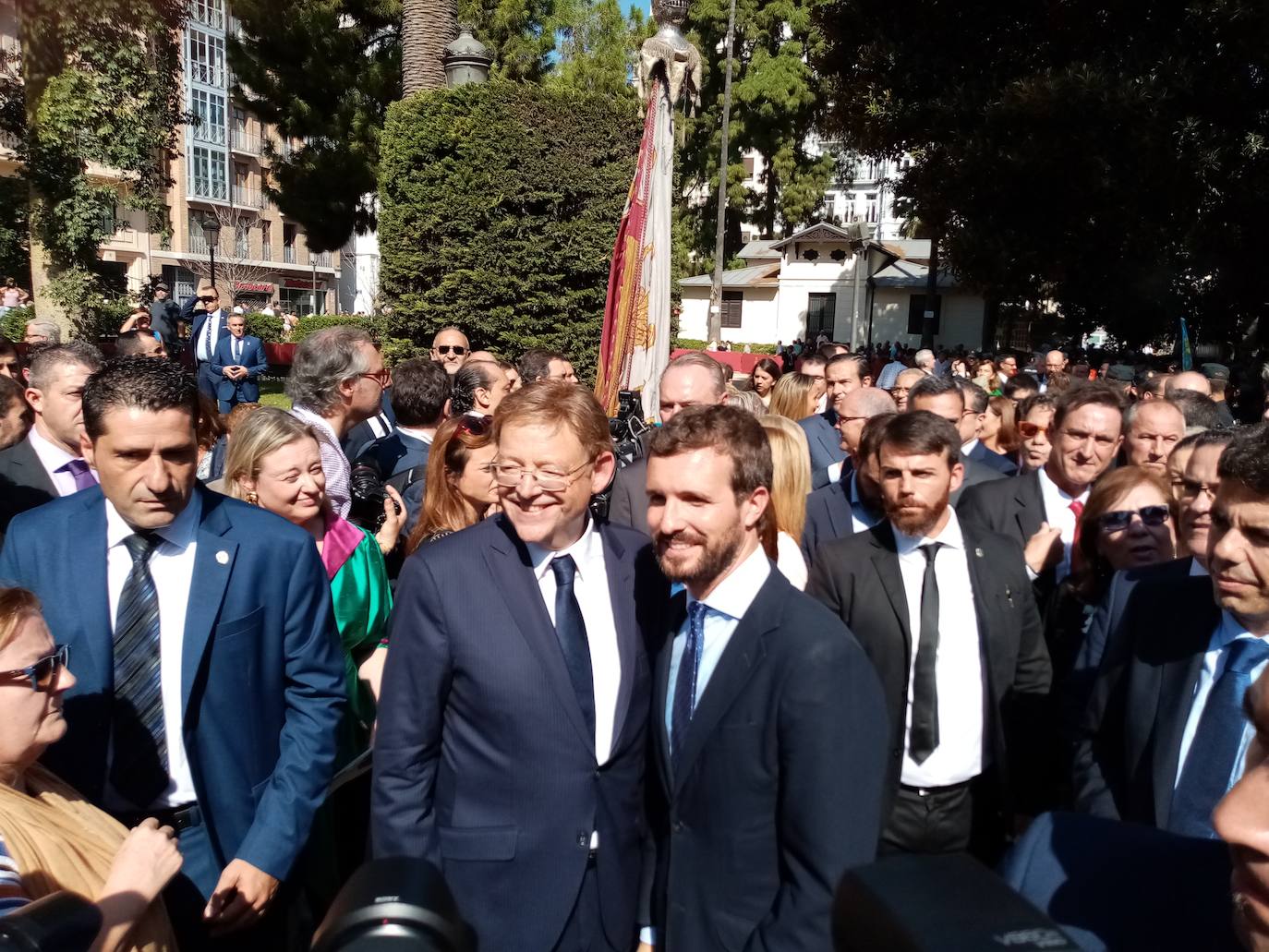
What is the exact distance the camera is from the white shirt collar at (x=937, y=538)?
340cm

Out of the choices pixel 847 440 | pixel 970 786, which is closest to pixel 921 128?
pixel 847 440

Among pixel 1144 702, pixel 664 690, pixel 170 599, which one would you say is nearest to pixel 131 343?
pixel 170 599

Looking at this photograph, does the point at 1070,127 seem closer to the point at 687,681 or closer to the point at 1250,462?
the point at 1250,462

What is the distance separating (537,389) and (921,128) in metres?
13.0

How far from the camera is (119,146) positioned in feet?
58.7

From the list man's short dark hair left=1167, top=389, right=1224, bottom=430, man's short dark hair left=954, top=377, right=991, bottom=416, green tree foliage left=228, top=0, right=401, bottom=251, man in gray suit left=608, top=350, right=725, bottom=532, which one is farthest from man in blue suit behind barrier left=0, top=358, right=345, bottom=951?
green tree foliage left=228, top=0, right=401, bottom=251

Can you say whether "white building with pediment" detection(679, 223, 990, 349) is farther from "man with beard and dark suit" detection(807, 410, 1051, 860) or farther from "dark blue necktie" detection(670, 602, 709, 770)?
"dark blue necktie" detection(670, 602, 709, 770)

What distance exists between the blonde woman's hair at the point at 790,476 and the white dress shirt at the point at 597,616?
134 cm

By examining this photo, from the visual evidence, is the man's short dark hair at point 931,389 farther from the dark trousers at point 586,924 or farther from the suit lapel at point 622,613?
the dark trousers at point 586,924

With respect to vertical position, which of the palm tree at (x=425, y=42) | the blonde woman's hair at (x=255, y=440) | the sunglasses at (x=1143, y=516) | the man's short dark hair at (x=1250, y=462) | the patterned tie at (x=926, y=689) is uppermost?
the palm tree at (x=425, y=42)

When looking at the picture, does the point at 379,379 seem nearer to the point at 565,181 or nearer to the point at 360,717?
the point at 360,717

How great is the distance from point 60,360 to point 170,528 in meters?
2.67

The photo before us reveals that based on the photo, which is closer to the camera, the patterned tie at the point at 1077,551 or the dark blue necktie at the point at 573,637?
the dark blue necktie at the point at 573,637

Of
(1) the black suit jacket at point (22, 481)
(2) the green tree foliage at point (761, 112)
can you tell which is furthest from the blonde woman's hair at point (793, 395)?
(2) the green tree foliage at point (761, 112)
